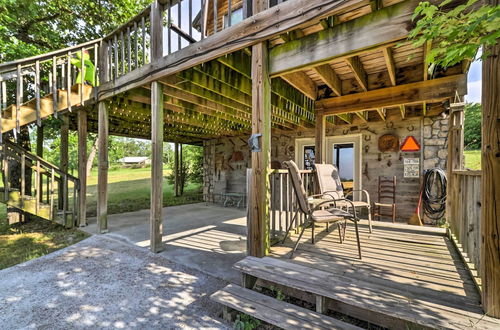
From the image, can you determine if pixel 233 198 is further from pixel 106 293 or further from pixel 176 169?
pixel 106 293

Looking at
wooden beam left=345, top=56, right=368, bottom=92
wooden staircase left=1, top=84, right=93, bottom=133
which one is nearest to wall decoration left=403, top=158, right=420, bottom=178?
wooden beam left=345, top=56, right=368, bottom=92

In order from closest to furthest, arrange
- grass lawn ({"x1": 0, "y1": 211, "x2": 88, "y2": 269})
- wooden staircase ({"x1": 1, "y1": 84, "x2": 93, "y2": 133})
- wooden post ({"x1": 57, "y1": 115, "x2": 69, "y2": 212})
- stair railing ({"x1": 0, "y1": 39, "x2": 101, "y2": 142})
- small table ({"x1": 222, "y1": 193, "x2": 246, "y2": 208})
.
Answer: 1. grass lawn ({"x1": 0, "y1": 211, "x2": 88, "y2": 269})
2. stair railing ({"x1": 0, "y1": 39, "x2": 101, "y2": 142})
3. wooden staircase ({"x1": 1, "y1": 84, "x2": 93, "y2": 133})
4. wooden post ({"x1": 57, "y1": 115, "x2": 69, "y2": 212})
5. small table ({"x1": 222, "y1": 193, "x2": 246, "y2": 208})

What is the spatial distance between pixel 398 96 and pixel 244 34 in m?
2.59

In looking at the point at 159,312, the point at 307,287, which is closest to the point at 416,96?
the point at 307,287

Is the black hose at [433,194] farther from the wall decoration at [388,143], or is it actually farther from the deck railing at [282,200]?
the deck railing at [282,200]

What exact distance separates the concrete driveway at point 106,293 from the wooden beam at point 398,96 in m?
3.25

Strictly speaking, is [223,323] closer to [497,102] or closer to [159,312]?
[159,312]

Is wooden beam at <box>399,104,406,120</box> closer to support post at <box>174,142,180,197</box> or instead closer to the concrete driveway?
the concrete driveway

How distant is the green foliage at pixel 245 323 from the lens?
5.22ft

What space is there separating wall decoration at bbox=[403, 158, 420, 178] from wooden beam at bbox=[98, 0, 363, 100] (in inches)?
166

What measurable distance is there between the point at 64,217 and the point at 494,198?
5719 millimetres

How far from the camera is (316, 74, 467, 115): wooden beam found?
304cm

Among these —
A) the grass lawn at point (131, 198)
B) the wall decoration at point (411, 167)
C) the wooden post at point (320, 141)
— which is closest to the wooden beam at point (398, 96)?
the wooden post at point (320, 141)

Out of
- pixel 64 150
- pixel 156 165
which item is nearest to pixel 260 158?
pixel 156 165
